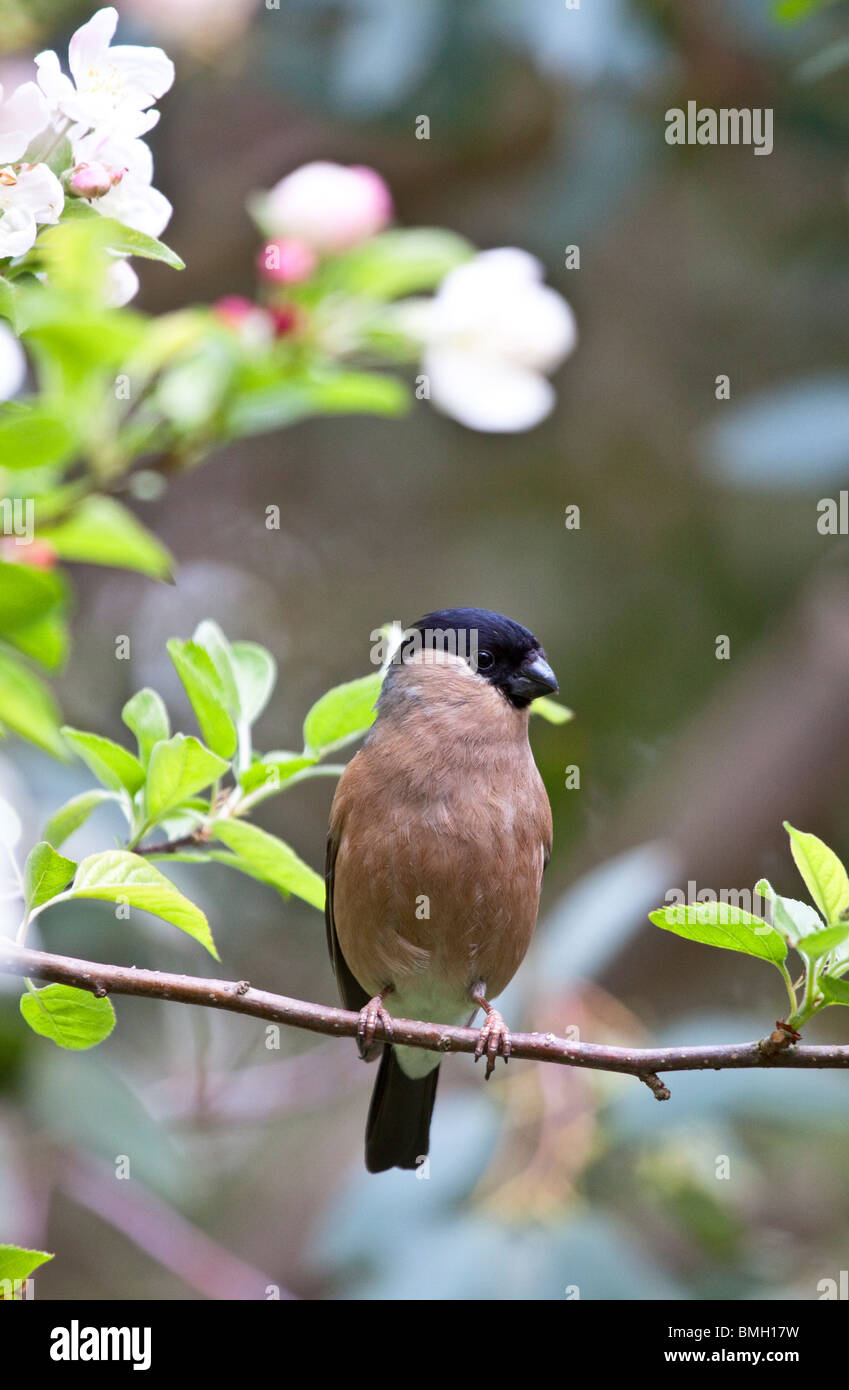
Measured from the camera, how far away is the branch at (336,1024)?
1793mm

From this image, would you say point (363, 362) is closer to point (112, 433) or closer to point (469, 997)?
point (112, 433)

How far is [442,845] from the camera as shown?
315 centimetres

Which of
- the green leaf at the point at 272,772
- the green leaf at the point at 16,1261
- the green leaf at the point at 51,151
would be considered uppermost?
the green leaf at the point at 51,151

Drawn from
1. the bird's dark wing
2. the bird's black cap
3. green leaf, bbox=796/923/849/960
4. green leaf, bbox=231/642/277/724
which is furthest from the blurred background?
green leaf, bbox=796/923/849/960

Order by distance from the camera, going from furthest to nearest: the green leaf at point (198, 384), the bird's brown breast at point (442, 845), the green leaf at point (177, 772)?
the bird's brown breast at point (442, 845), the green leaf at point (198, 384), the green leaf at point (177, 772)

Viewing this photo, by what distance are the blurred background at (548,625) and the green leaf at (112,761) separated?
140 cm

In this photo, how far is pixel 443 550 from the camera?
6.66 metres

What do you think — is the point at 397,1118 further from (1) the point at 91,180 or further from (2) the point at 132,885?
(1) the point at 91,180

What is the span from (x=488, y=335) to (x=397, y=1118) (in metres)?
2.04

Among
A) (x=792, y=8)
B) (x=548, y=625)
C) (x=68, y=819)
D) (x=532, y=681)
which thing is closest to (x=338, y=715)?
(x=68, y=819)

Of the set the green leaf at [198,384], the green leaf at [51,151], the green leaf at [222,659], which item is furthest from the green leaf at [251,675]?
the green leaf at [51,151]

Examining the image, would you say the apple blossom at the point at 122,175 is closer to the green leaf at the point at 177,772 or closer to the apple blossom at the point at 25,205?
the apple blossom at the point at 25,205

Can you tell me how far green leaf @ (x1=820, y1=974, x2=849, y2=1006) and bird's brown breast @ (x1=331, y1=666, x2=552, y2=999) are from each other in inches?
54.3

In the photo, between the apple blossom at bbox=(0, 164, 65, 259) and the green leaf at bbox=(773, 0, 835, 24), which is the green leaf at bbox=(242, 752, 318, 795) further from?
the green leaf at bbox=(773, 0, 835, 24)
